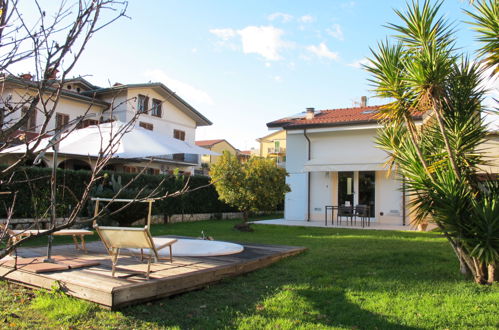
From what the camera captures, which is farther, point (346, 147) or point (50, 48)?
point (346, 147)

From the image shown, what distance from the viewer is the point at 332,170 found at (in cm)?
2162

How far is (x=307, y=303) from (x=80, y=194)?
47.7 ft

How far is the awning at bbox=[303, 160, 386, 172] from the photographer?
2077 cm

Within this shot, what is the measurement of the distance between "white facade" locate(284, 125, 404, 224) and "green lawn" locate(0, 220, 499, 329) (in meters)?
12.9

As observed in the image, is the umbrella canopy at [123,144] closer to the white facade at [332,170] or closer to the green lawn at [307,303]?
the green lawn at [307,303]

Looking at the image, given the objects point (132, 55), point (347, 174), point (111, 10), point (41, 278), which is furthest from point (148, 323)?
point (347, 174)

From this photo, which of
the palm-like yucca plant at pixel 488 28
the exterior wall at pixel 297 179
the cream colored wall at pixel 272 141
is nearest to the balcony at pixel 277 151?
the cream colored wall at pixel 272 141

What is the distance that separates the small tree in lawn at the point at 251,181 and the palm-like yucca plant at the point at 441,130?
776 cm

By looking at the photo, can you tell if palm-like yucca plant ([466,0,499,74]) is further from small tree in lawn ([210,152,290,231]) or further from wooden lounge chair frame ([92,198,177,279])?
small tree in lawn ([210,152,290,231])

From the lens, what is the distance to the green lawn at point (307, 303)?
5.57 meters

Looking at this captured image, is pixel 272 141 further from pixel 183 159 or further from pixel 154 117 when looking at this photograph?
pixel 154 117

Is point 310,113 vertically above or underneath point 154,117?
underneath

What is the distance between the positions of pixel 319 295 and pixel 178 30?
4823 millimetres

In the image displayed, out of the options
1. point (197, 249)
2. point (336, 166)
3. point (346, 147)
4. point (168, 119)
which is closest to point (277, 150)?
point (168, 119)
